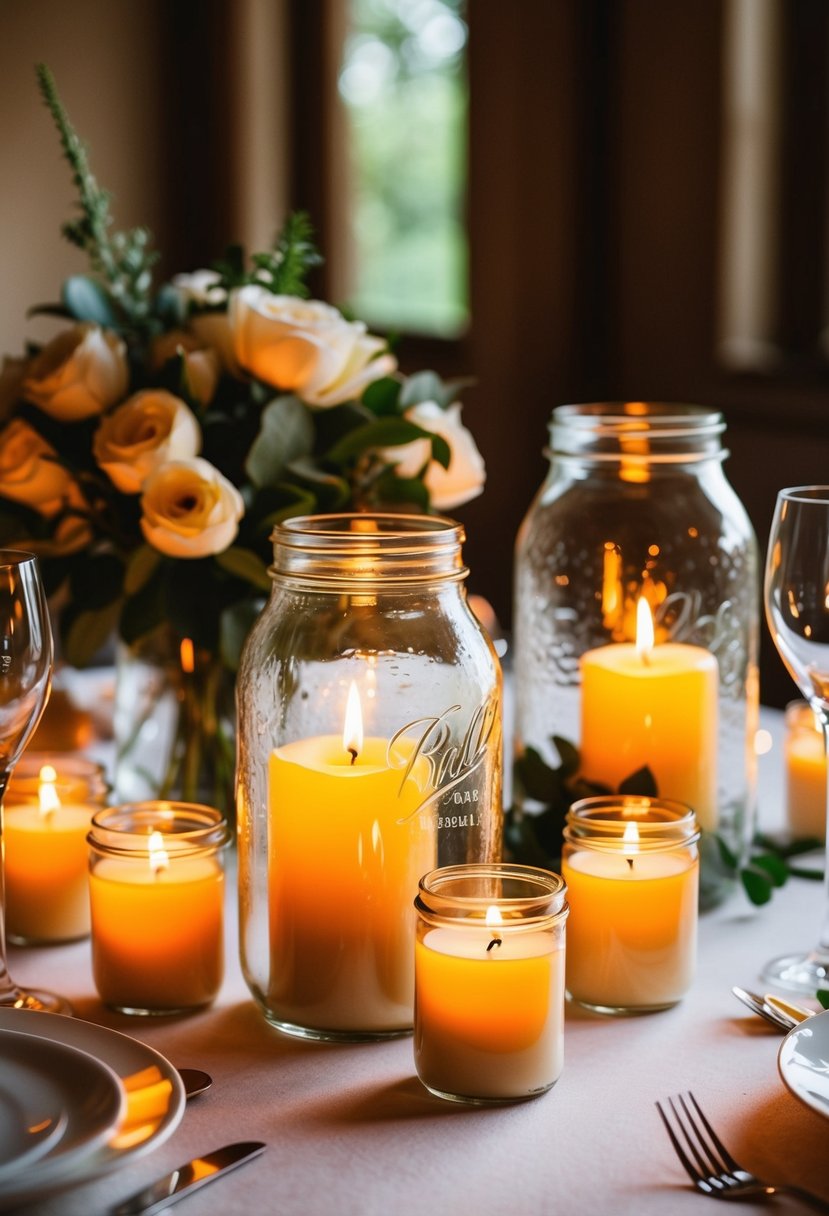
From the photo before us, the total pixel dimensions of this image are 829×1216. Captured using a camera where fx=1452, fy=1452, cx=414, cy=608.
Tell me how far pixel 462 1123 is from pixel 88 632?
1.84ft

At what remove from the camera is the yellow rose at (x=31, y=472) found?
1114mm

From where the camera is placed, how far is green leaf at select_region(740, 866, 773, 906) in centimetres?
104

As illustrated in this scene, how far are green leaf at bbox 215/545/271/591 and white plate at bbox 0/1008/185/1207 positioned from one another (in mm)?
408

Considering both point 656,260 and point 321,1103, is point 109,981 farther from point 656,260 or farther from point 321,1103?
point 656,260

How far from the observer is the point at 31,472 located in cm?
112

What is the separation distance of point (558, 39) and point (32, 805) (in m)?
2.45

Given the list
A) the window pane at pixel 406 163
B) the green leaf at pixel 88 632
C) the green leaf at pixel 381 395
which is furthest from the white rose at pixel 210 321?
the window pane at pixel 406 163

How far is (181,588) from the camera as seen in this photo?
3.66ft

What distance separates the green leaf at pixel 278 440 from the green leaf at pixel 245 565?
0.06m

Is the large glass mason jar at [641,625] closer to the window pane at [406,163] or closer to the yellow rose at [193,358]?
the yellow rose at [193,358]

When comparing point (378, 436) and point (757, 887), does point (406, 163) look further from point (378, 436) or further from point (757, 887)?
point (757, 887)

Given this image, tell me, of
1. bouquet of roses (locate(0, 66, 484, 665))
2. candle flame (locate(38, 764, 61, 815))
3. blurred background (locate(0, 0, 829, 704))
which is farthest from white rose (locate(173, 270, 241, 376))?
blurred background (locate(0, 0, 829, 704))

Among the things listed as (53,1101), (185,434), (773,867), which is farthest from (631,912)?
(185,434)

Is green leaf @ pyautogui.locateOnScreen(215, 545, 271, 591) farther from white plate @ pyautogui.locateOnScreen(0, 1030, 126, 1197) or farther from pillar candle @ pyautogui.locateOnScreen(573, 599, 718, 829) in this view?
white plate @ pyautogui.locateOnScreen(0, 1030, 126, 1197)
